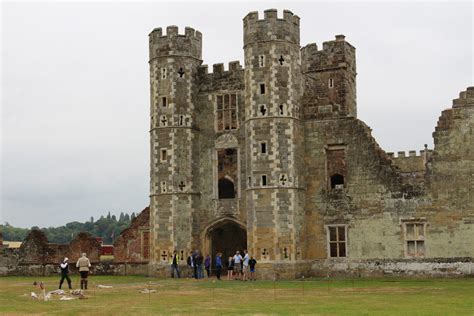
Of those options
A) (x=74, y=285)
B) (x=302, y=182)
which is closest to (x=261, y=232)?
(x=302, y=182)

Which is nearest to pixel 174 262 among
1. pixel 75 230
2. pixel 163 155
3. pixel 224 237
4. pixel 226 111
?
pixel 224 237

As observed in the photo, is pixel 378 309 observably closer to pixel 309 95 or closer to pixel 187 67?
pixel 309 95

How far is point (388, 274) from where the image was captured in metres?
37.7

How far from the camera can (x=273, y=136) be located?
38656 mm

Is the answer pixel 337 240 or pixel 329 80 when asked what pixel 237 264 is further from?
pixel 329 80

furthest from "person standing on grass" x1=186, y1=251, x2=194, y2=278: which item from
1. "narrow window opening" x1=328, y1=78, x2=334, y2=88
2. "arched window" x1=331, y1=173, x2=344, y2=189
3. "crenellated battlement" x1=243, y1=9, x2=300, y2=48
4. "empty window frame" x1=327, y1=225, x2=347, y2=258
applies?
"narrow window opening" x1=328, y1=78, x2=334, y2=88

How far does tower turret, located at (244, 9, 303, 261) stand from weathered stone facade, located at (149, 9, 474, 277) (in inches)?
2.3

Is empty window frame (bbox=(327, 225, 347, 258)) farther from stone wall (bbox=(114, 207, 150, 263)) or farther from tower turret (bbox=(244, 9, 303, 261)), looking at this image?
stone wall (bbox=(114, 207, 150, 263))

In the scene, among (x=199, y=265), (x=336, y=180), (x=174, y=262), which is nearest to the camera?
(x=199, y=265)

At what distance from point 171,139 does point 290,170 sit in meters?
7.26

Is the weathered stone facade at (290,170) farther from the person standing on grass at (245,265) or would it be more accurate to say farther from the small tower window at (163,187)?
the person standing on grass at (245,265)

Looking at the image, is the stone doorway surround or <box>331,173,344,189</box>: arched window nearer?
<box>331,173,344,189</box>: arched window

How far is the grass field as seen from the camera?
2155cm

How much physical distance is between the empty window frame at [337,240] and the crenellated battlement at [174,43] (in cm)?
1254
